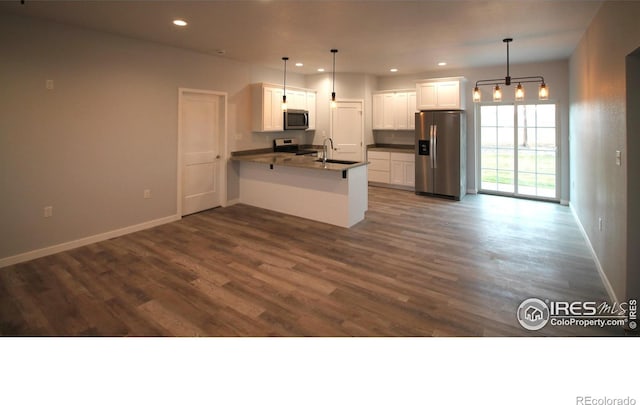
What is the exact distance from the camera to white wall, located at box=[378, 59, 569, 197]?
6.41 metres

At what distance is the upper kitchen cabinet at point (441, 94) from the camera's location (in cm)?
703

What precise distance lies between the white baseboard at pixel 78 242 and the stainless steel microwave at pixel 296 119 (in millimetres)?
3125

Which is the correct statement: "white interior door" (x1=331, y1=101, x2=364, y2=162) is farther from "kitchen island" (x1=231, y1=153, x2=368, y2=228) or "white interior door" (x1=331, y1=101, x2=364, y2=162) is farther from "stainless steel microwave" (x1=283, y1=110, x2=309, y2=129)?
"kitchen island" (x1=231, y1=153, x2=368, y2=228)

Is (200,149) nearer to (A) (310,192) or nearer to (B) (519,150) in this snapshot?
(A) (310,192)

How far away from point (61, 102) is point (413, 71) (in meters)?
6.58

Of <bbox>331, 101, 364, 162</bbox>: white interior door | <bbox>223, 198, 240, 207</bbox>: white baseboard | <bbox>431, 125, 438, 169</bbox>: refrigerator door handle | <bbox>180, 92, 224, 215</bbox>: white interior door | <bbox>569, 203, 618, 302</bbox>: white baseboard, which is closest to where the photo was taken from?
<bbox>569, 203, 618, 302</bbox>: white baseboard

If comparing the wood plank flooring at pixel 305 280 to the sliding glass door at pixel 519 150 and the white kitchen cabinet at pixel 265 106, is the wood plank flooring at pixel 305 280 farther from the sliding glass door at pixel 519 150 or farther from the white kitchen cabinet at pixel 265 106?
the white kitchen cabinet at pixel 265 106

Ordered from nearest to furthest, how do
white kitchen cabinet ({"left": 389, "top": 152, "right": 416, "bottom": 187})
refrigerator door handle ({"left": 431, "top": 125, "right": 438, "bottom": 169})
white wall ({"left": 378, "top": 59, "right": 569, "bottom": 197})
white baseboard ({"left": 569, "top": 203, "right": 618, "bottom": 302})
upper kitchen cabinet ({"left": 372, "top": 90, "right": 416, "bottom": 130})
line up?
white baseboard ({"left": 569, "top": 203, "right": 618, "bottom": 302})
white wall ({"left": 378, "top": 59, "right": 569, "bottom": 197})
refrigerator door handle ({"left": 431, "top": 125, "right": 438, "bottom": 169})
white kitchen cabinet ({"left": 389, "top": 152, "right": 416, "bottom": 187})
upper kitchen cabinet ({"left": 372, "top": 90, "right": 416, "bottom": 130})

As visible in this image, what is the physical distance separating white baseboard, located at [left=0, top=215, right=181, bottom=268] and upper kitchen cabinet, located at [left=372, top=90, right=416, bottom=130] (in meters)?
5.33

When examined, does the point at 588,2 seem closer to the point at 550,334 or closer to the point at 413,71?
the point at 550,334

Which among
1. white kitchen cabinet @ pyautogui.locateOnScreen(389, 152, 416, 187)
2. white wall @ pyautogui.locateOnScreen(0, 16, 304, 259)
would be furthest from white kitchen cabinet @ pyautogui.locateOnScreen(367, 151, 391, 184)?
white wall @ pyautogui.locateOnScreen(0, 16, 304, 259)

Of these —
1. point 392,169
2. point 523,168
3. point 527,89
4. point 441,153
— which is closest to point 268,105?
point 392,169

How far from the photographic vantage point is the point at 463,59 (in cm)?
627

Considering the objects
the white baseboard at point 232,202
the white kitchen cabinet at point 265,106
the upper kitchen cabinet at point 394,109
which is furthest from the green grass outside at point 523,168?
the white baseboard at point 232,202
